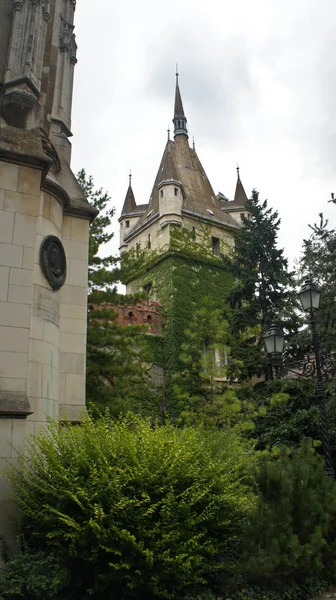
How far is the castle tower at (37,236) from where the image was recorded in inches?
256

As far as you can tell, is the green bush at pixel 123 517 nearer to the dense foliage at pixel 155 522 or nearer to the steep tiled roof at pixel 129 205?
the dense foliage at pixel 155 522

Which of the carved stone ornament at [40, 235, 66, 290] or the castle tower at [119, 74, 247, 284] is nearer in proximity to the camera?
the carved stone ornament at [40, 235, 66, 290]

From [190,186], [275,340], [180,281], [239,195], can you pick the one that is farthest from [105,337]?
[239,195]

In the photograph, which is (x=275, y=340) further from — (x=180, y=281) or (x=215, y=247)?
(x=215, y=247)

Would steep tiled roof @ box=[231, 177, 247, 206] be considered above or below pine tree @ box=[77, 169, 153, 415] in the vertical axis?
above

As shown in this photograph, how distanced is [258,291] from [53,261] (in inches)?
589

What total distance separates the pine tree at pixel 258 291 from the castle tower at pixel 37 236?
11.6 m

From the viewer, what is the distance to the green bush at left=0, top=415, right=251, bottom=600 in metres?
4.71

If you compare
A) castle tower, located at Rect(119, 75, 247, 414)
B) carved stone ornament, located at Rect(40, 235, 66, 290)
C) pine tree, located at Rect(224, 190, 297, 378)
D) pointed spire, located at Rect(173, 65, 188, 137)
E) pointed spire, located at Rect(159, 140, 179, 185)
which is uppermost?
pointed spire, located at Rect(173, 65, 188, 137)

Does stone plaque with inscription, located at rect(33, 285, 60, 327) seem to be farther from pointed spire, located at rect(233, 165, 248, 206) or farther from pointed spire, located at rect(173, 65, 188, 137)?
pointed spire, located at rect(173, 65, 188, 137)

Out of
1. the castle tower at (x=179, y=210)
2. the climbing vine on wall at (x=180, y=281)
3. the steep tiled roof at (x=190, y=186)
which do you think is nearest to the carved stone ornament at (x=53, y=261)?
the climbing vine on wall at (x=180, y=281)

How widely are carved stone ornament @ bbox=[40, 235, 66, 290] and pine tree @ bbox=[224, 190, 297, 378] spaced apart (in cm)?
1222

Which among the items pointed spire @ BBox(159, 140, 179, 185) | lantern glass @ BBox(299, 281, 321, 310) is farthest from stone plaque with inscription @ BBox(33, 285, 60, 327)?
pointed spire @ BBox(159, 140, 179, 185)

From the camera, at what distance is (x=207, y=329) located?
19172 mm
